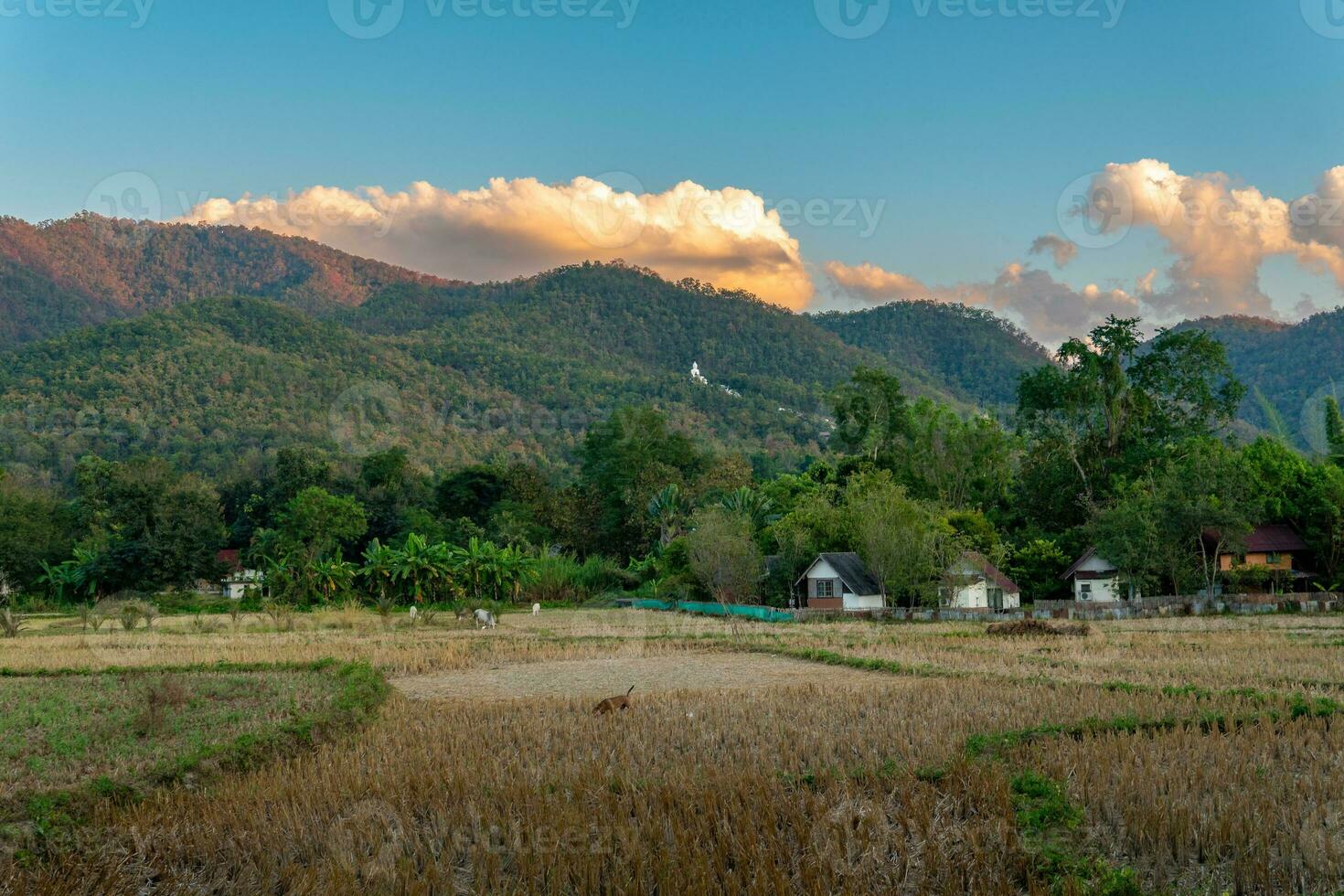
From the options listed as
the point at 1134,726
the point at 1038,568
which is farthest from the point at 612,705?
the point at 1038,568

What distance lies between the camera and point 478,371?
13250 cm

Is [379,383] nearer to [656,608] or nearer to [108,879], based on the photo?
[656,608]

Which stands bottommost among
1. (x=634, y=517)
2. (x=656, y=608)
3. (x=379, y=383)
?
(x=656, y=608)

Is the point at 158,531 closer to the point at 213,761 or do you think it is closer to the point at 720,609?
the point at 720,609

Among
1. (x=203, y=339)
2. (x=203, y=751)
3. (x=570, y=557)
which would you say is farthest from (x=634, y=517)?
(x=203, y=339)

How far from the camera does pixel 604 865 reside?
24.7ft

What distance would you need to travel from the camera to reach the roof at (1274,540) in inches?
1770

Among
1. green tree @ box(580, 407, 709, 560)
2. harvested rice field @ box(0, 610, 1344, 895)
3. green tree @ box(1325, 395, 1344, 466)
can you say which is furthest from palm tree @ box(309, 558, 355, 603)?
green tree @ box(1325, 395, 1344, 466)

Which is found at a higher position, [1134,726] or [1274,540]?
[1274,540]

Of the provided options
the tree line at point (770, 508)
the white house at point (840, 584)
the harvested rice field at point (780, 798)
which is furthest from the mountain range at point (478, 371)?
the harvested rice field at point (780, 798)

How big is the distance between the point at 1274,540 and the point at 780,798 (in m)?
44.2

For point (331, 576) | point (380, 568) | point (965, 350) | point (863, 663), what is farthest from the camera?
point (965, 350)

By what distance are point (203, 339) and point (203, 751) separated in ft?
363

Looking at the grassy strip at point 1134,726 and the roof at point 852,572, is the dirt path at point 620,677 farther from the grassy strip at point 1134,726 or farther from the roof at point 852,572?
the roof at point 852,572
